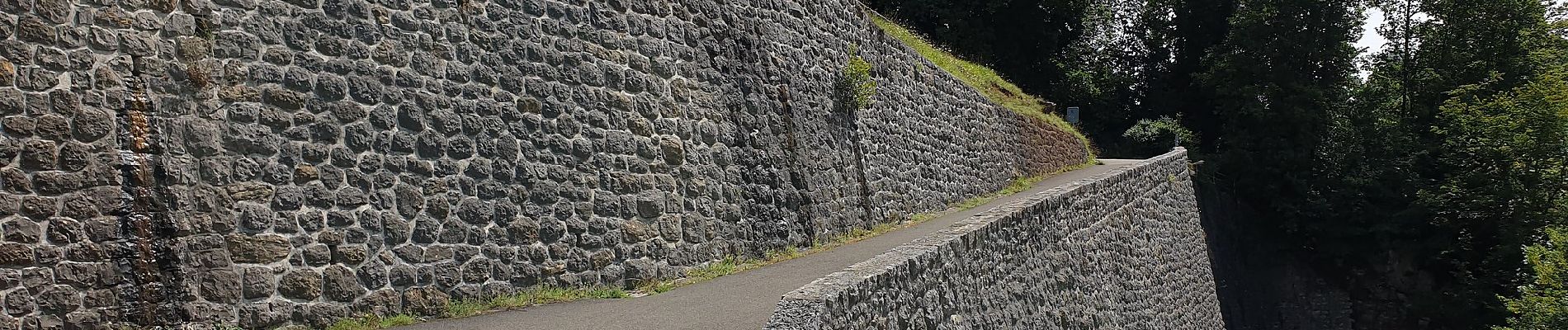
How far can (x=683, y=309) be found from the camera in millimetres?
7680

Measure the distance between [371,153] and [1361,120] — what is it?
27.6 m

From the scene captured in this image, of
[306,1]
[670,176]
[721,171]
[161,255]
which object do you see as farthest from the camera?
[721,171]

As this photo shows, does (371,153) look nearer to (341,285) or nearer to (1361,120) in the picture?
(341,285)

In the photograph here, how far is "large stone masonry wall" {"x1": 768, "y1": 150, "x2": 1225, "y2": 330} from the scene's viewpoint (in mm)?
6535

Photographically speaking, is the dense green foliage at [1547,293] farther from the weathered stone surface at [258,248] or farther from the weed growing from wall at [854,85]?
the weathered stone surface at [258,248]

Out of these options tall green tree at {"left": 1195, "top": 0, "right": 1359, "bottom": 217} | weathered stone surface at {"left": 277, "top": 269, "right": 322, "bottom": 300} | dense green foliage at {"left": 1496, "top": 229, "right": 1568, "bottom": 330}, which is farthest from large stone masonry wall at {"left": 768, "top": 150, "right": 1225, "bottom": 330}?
tall green tree at {"left": 1195, "top": 0, "right": 1359, "bottom": 217}

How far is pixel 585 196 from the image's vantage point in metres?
8.78

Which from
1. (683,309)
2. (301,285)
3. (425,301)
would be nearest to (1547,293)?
(683,309)

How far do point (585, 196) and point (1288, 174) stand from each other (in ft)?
82.9

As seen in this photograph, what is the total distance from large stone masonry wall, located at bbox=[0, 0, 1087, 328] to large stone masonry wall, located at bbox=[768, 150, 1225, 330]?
101 inches

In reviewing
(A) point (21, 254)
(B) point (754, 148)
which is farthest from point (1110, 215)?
(A) point (21, 254)

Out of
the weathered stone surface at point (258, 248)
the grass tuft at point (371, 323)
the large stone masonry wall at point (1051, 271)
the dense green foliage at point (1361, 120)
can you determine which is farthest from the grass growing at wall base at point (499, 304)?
the dense green foliage at point (1361, 120)

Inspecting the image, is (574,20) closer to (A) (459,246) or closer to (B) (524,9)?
(B) (524,9)

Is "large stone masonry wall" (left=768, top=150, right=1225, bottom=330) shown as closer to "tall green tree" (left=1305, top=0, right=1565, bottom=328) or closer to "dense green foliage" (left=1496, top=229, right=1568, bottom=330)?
"dense green foliage" (left=1496, top=229, right=1568, bottom=330)
